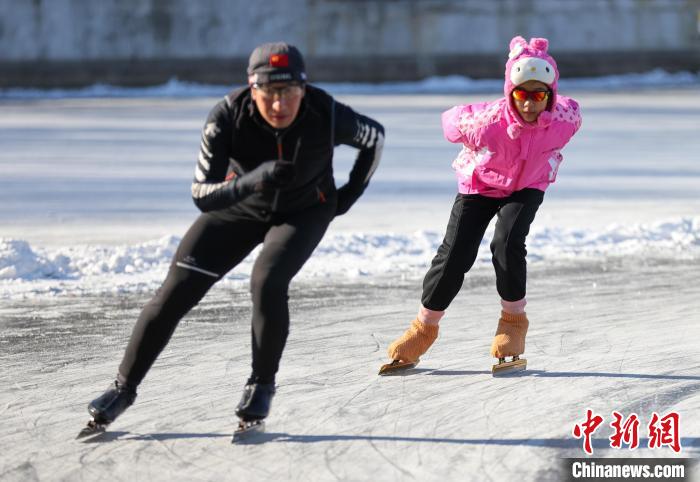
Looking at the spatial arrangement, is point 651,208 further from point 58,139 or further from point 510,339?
point 58,139

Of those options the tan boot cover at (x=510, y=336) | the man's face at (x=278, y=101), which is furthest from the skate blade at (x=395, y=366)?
the man's face at (x=278, y=101)

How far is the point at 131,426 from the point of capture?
16.4ft

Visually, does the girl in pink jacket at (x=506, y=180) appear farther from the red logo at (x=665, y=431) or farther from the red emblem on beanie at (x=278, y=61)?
the red emblem on beanie at (x=278, y=61)

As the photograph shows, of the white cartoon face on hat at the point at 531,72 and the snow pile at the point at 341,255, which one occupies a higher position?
the white cartoon face on hat at the point at 531,72

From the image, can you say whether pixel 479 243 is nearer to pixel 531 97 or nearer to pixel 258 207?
pixel 531 97

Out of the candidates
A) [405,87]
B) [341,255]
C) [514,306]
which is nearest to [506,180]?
[514,306]

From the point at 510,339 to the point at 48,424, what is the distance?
2.17 meters

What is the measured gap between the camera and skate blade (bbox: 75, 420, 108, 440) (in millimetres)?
4809

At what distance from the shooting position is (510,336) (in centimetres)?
605

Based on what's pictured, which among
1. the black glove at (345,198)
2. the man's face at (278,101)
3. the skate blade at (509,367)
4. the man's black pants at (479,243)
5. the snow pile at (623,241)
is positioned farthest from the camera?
the snow pile at (623,241)

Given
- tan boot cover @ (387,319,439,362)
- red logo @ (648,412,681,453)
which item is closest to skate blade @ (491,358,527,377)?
tan boot cover @ (387,319,439,362)

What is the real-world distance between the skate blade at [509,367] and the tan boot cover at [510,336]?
0.04 m

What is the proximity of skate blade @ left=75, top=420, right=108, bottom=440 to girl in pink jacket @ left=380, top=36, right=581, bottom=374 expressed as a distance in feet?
5.14

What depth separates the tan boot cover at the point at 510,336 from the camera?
6.01 metres
